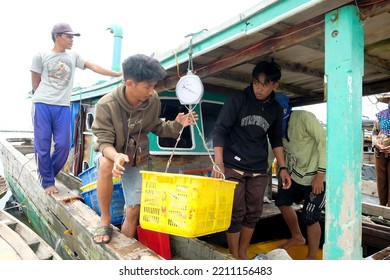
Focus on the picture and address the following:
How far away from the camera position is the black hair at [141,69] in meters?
2.83

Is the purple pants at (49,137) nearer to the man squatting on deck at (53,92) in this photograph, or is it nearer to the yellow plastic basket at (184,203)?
the man squatting on deck at (53,92)

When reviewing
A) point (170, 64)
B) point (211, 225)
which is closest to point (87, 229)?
point (211, 225)

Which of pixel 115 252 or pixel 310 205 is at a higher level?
pixel 310 205

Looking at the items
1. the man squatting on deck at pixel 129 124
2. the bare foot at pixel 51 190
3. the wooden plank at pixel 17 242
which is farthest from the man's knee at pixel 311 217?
the bare foot at pixel 51 190

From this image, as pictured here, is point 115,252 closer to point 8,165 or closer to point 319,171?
point 319,171

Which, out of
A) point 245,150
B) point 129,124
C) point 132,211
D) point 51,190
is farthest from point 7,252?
point 245,150

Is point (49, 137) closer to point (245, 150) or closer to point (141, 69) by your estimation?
point (141, 69)

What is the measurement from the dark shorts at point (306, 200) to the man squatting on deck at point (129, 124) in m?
1.57

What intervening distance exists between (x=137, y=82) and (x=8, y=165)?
7.38 meters

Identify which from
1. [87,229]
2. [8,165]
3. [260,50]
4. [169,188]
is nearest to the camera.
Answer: [169,188]

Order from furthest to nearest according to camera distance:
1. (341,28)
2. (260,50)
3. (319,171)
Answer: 1. (319,171)
2. (260,50)
3. (341,28)

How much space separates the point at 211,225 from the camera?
243 centimetres

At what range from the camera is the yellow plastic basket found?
223 cm

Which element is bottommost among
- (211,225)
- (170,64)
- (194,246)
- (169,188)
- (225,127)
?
(194,246)
